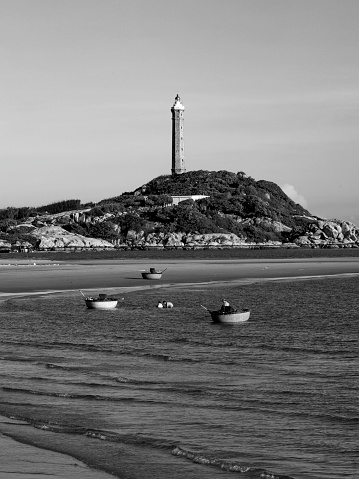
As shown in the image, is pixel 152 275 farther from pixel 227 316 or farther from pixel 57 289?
pixel 227 316

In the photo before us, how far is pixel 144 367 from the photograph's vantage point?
96.2 feet

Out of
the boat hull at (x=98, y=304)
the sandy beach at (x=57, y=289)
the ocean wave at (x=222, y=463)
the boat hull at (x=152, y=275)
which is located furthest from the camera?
the boat hull at (x=152, y=275)

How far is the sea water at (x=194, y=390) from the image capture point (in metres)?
18.2

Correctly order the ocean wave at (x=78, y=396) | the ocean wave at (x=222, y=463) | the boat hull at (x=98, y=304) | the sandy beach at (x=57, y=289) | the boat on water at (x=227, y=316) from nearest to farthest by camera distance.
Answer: the ocean wave at (x=222, y=463)
the sandy beach at (x=57, y=289)
the ocean wave at (x=78, y=396)
the boat on water at (x=227, y=316)
the boat hull at (x=98, y=304)

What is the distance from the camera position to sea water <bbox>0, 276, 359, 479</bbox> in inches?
716

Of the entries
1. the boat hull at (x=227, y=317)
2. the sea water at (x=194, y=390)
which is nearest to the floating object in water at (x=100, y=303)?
the sea water at (x=194, y=390)

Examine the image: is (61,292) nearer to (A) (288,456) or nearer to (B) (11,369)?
(B) (11,369)

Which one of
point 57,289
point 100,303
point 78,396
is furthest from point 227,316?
point 57,289

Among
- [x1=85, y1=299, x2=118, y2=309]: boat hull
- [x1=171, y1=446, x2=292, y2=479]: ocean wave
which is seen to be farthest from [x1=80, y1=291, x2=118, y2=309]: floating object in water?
[x1=171, y1=446, x2=292, y2=479]: ocean wave

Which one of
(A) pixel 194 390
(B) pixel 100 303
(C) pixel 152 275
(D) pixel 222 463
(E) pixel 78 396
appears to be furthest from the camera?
(C) pixel 152 275

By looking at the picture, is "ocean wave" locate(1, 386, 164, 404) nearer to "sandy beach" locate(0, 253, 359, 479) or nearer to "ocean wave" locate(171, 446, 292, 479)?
"sandy beach" locate(0, 253, 359, 479)

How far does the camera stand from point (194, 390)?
2483 cm

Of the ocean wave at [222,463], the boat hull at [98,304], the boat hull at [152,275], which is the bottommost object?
the ocean wave at [222,463]

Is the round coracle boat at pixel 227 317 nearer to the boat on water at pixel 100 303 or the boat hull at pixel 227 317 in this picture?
the boat hull at pixel 227 317
